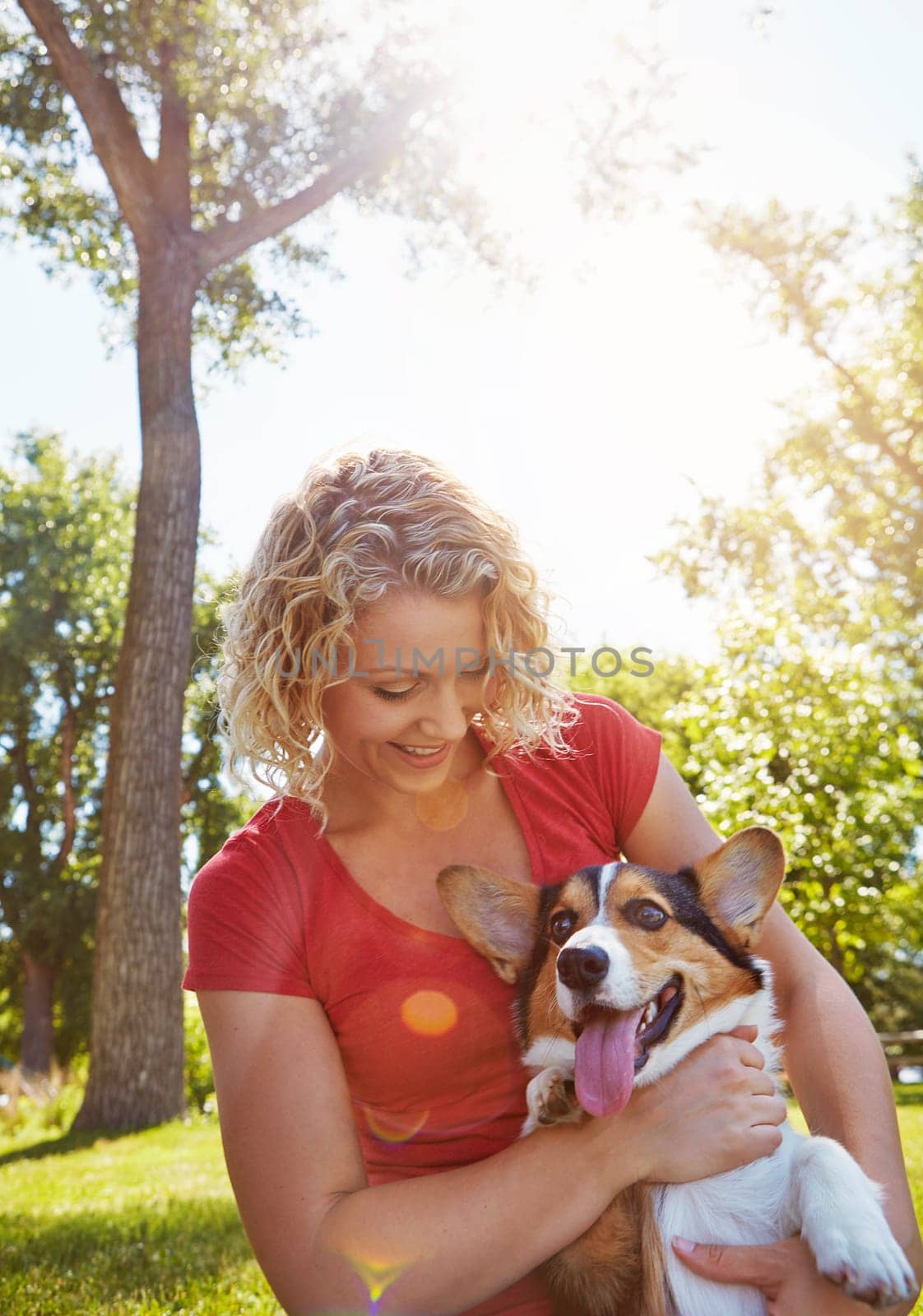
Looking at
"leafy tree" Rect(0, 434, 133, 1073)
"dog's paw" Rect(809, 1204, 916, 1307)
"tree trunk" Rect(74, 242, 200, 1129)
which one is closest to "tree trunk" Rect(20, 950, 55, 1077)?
"leafy tree" Rect(0, 434, 133, 1073)

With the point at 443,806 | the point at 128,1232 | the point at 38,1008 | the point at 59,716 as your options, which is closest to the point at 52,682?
the point at 59,716

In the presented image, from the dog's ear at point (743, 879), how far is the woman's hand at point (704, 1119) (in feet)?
1.16

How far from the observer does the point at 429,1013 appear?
86.1 inches

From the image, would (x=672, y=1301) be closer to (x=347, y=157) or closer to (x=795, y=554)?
(x=347, y=157)

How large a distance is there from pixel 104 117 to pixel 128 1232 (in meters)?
9.35

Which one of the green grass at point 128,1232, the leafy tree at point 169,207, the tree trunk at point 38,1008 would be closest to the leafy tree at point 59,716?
the tree trunk at point 38,1008

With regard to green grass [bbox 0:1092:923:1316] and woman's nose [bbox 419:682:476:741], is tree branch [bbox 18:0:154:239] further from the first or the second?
woman's nose [bbox 419:682:476:741]

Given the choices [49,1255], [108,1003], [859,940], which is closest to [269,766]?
[49,1255]

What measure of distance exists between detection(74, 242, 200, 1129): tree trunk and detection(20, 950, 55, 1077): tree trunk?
14.3 metres

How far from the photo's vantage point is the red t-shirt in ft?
6.96

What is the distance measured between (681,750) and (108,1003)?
1388 cm

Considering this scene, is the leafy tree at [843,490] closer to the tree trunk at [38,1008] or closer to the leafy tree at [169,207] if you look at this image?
the leafy tree at [169,207]

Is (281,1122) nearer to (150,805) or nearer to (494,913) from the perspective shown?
(494,913)

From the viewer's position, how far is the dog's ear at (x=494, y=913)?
2246 mm
